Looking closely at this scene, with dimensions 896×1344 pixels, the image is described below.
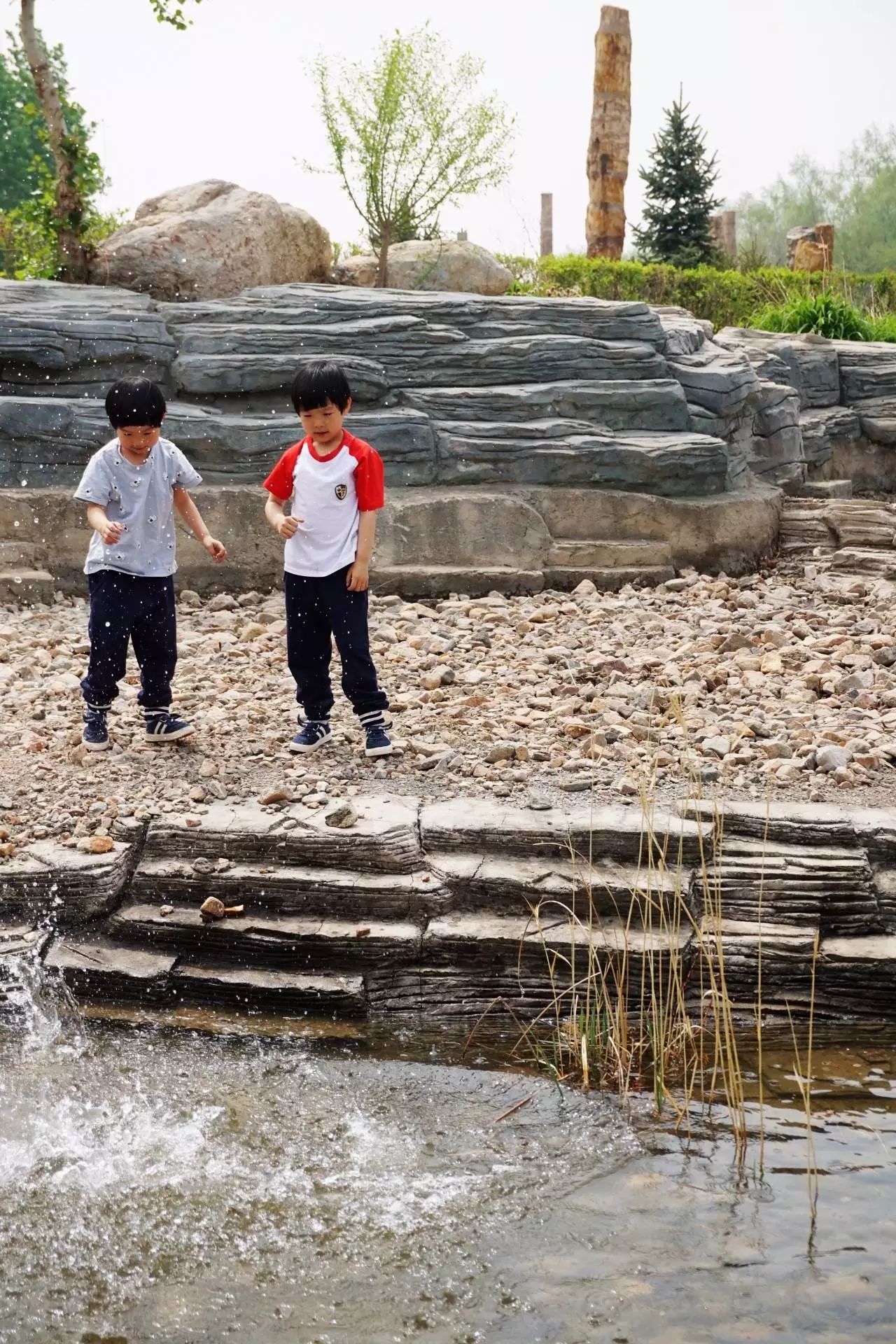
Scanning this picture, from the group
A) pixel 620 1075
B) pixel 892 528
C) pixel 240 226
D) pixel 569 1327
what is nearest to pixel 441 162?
pixel 240 226

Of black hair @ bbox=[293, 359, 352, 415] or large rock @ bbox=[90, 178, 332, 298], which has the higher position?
large rock @ bbox=[90, 178, 332, 298]

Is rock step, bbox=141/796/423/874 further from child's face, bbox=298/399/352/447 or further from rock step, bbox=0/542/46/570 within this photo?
rock step, bbox=0/542/46/570

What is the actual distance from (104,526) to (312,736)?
42.1 inches

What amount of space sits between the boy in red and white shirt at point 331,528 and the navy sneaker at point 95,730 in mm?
732

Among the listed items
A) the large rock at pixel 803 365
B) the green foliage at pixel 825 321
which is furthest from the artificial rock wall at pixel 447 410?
the green foliage at pixel 825 321

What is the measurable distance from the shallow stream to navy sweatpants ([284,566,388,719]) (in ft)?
4.65

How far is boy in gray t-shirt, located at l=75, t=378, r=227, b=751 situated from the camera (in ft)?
14.9

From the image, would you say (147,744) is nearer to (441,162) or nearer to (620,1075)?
(620,1075)

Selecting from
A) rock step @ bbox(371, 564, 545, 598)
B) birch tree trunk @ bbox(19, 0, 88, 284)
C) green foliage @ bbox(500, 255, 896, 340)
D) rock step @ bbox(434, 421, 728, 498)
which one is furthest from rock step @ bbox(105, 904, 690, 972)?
green foliage @ bbox(500, 255, 896, 340)

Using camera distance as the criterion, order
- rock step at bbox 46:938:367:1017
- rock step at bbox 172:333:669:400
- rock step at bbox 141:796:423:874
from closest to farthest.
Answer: rock step at bbox 46:938:367:1017, rock step at bbox 141:796:423:874, rock step at bbox 172:333:669:400

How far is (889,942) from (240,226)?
21.7 feet

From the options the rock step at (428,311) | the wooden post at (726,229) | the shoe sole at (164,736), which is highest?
the wooden post at (726,229)

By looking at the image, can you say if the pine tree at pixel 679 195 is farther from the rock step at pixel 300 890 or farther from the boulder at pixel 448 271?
the rock step at pixel 300 890

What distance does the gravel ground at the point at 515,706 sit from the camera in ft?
14.8
